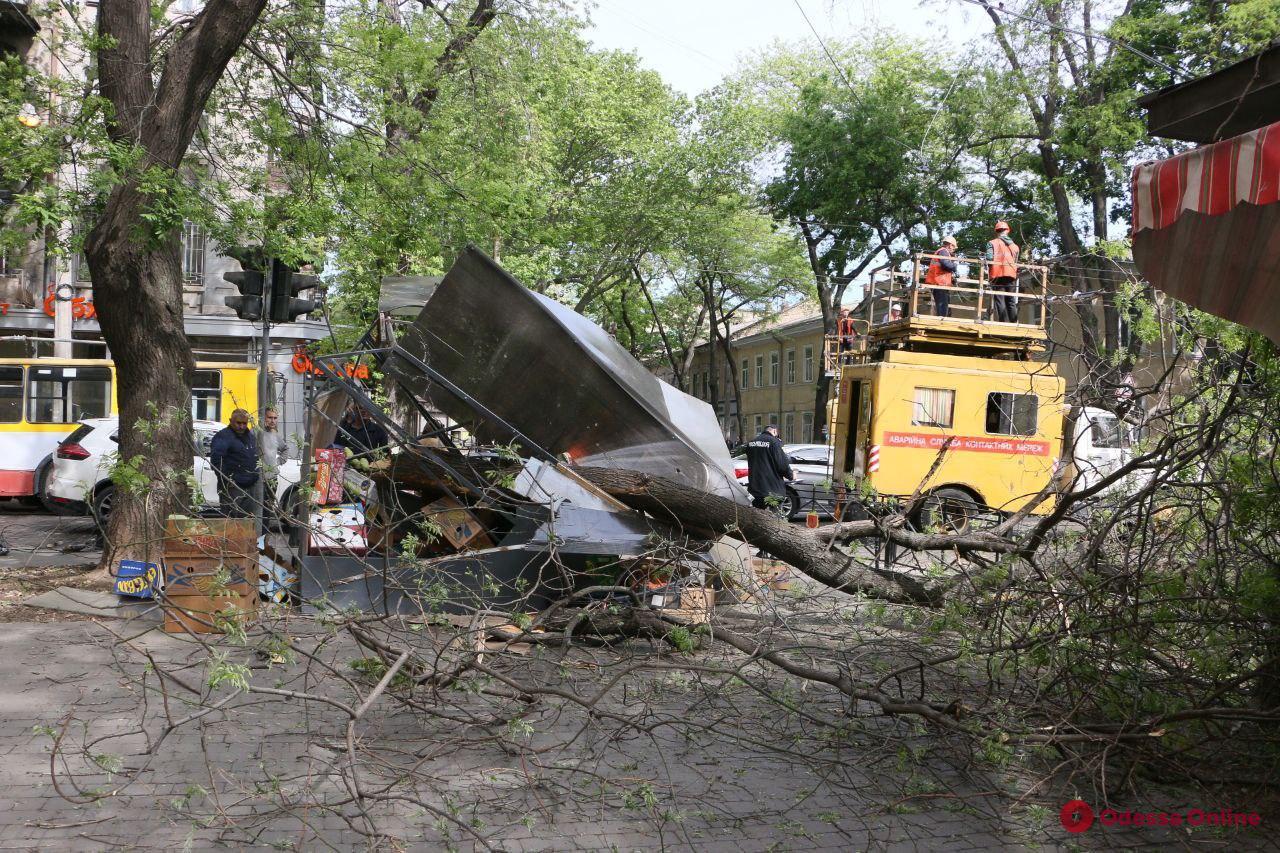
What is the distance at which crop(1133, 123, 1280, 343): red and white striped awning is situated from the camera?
391 cm

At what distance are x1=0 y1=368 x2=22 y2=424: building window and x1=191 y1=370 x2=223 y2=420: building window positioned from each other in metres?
2.75

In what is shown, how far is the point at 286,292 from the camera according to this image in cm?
1001

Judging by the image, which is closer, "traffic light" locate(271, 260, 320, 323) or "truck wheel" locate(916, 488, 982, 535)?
"truck wheel" locate(916, 488, 982, 535)

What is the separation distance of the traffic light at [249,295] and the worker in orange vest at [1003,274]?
9.31 meters

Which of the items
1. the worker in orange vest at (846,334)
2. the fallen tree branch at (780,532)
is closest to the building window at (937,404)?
the worker in orange vest at (846,334)

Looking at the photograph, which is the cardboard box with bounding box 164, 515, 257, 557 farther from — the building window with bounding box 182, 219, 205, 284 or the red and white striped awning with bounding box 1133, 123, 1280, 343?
the building window with bounding box 182, 219, 205, 284

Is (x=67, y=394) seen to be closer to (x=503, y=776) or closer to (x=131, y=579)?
(x=131, y=579)

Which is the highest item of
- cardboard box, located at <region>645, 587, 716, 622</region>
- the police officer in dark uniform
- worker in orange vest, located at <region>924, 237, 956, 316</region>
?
worker in orange vest, located at <region>924, 237, 956, 316</region>

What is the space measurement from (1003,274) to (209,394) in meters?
13.6

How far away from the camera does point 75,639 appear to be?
7434 mm

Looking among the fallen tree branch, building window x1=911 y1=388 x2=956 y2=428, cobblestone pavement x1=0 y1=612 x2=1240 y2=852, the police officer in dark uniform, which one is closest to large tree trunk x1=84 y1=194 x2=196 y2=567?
cobblestone pavement x1=0 y1=612 x2=1240 y2=852

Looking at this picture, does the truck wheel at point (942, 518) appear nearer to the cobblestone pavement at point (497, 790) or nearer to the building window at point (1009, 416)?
the cobblestone pavement at point (497, 790)

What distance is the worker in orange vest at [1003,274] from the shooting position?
14672mm

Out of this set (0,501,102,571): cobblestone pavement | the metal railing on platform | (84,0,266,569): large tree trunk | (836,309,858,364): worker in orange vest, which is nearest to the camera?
(84,0,266,569): large tree trunk
